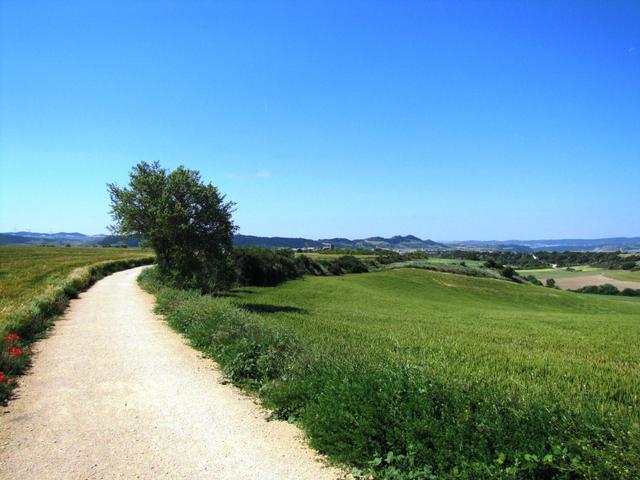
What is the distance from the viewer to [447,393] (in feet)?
18.6

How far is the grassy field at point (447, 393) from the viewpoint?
175 inches

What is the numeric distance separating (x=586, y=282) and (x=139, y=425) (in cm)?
9392

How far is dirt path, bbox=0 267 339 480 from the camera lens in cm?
554

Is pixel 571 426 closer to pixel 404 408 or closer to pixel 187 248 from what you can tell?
pixel 404 408

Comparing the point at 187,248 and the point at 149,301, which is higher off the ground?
the point at 187,248

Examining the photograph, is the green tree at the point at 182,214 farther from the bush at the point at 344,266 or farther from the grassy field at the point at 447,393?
the bush at the point at 344,266

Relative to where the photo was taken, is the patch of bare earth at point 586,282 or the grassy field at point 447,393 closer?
the grassy field at point 447,393

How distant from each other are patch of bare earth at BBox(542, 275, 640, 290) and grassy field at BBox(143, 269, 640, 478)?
233 feet

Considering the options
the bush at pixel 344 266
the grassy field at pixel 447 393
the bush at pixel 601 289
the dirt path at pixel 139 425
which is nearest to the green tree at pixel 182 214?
the grassy field at pixel 447 393

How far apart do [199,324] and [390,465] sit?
375 inches

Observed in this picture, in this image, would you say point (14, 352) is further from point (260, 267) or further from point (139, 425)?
point (260, 267)

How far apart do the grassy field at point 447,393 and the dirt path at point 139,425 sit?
0.55 m

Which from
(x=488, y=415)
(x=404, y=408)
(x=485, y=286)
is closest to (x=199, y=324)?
(x=404, y=408)

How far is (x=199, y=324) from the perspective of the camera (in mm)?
13461
